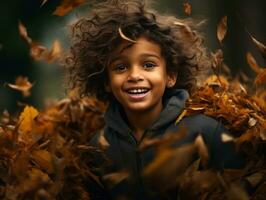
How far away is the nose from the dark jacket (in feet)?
0.60

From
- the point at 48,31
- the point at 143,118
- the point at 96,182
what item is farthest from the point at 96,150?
the point at 48,31

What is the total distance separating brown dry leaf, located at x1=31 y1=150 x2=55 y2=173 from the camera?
6.32 feet

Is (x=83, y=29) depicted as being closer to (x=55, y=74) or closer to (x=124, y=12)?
(x=124, y=12)

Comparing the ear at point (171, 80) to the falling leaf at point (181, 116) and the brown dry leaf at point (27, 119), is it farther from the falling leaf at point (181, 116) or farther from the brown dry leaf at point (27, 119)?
the brown dry leaf at point (27, 119)

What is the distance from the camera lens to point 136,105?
2174mm

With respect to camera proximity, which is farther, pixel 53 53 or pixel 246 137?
pixel 53 53

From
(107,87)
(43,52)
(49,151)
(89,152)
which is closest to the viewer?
(49,151)

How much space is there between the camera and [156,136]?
2.15 m

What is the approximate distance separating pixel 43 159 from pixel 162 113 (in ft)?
1.75

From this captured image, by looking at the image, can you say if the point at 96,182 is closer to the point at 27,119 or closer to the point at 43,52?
the point at 27,119

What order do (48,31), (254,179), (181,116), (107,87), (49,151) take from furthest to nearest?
1. (48,31)
2. (107,87)
3. (181,116)
4. (49,151)
5. (254,179)

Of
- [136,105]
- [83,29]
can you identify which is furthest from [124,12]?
[136,105]

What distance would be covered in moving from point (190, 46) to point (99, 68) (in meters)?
0.43

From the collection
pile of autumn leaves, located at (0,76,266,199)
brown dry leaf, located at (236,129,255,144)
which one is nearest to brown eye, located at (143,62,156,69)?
pile of autumn leaves, located at (0,76,266,199)
